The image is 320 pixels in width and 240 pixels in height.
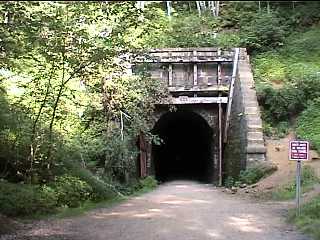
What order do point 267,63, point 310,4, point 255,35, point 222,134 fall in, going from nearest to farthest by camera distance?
1. point 222,134
2. point 267,63
3. point 255,35
4. point 310,4

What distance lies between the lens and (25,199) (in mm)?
10297

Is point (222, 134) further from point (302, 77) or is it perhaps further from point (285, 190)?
point (285, 190)

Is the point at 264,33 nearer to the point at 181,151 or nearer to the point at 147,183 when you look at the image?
the point at 147,183

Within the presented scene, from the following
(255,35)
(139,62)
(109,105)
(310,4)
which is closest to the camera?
(139,62)

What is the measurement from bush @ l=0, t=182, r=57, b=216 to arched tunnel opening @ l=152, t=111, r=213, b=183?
52.2 feet

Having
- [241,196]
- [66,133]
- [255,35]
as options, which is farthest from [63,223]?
[255,35]

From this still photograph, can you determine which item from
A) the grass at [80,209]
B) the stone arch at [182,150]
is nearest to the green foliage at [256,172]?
the grass at [80,209]

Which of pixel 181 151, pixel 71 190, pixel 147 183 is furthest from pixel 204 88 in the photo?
pixel 181 151

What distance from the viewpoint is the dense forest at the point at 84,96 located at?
10.3 meters

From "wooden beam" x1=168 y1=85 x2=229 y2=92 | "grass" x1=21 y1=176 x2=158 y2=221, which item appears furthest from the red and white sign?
"wooden beam" x1=168 y1=85 x2=229 y2=92

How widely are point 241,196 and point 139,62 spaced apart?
547 cm

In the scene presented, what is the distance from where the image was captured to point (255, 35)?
2658cm

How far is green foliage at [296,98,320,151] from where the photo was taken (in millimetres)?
16819

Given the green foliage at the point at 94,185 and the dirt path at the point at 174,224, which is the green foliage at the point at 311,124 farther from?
the green foliage at the point at 94,185
